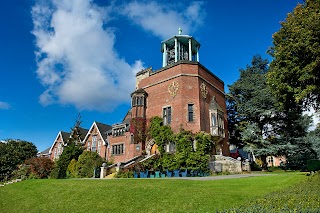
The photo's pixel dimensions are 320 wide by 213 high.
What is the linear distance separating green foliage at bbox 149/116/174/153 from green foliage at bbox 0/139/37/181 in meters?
24.8

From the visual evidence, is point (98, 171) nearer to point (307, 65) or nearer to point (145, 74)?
point (145, 74)

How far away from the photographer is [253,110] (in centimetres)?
3244

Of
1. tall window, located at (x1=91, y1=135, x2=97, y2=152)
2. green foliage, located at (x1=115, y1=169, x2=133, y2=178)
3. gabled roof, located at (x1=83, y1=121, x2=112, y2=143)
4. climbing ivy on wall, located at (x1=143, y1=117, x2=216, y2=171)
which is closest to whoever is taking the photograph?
green foliage, located at (x1=115, y1=169, x2=133, y2=178)

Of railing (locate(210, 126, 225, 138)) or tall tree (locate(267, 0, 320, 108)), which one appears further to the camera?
railing (locate(210, 126, 225, 138))

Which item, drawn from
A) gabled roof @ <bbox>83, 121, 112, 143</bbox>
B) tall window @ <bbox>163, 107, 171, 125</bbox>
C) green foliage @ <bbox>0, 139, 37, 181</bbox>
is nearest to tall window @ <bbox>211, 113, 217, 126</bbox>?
tall window @ <bbox>163, 107, 171, 125</bbox>

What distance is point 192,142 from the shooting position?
1056 inches

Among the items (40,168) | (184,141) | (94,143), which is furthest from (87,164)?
(94,143)

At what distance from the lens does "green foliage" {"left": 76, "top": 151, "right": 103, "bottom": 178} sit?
27.7 meters

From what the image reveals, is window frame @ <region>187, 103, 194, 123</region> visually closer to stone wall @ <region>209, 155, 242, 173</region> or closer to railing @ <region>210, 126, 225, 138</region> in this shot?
railing @ <region>210, 126, 225, 138</region>

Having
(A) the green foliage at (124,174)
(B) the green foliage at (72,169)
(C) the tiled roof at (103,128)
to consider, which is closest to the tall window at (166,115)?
(A) the green foliage at (124,174)

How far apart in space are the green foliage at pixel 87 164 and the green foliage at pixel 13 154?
16172 mm

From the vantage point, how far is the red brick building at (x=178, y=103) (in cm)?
2852

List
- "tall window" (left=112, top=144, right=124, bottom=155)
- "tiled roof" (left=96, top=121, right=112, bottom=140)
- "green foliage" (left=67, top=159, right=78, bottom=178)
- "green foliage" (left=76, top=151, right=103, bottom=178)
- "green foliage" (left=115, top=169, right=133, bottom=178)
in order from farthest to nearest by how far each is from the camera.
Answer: "tiled roof" (left=96, top=121, right=112, bottom=140) < "tall window" (left=112, top=144, right=124, bottom=155) < "green foliage" (left=67, top=159, right=78, bottom=178) < "green foliage" (left=76, top=151, right=103, bottom=178) < "green foliage" (left=115, top=169, right=133, bottom=178)

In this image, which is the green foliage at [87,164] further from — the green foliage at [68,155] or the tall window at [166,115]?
the tall window at [166,115]
